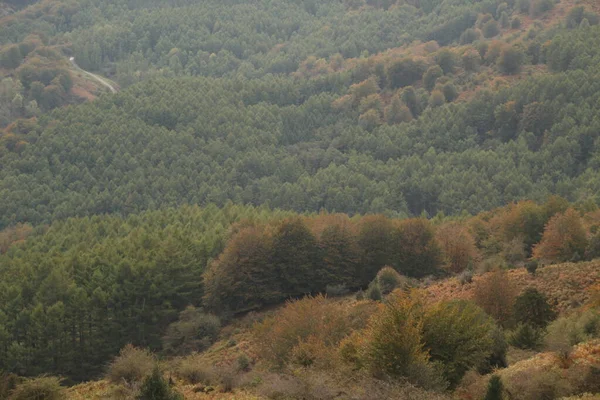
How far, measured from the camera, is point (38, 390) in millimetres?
35594

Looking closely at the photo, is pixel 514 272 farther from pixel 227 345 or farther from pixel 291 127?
pixel 291 127

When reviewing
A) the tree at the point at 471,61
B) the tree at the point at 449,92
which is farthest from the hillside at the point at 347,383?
the tree at the point at 471,61

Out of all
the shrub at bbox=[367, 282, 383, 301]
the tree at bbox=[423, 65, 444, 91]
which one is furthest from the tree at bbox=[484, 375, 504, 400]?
the tree at bbox=[423, 65, 444, 91]

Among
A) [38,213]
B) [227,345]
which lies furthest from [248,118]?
[227,345]

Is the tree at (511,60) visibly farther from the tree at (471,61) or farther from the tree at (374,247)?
the tree at (374,247)

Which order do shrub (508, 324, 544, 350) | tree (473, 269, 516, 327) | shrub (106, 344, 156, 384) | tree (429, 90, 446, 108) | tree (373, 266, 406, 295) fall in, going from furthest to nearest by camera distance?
1. tree (429, 90, 446, 108)
2. tree (373, 266, 406, 295)
3. tree (473, 269, 516, 327)
4. shrub (106, 344, 156, 384)
5. shrub (508, 324, 544, 350)

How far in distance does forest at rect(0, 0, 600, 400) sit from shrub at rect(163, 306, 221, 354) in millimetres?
279

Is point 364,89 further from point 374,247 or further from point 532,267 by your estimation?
point 532,267

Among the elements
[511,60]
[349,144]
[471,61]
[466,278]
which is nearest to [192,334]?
[466,278]

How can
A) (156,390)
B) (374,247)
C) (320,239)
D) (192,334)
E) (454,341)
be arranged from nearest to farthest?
(156,390), (454,341), (192,334), (374,247), (320,239)

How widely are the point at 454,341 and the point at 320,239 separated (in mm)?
41979

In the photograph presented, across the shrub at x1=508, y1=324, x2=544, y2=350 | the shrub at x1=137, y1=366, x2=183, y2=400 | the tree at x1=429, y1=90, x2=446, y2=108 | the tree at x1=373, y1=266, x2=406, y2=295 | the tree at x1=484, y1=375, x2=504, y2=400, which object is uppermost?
the tree at x1=484, y1=375, x2=504, y2=400

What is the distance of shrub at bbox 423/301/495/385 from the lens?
36469mm

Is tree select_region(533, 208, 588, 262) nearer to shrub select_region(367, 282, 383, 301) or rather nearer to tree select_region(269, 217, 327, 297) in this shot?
shrub select_region(367, 282, 383, 301)
